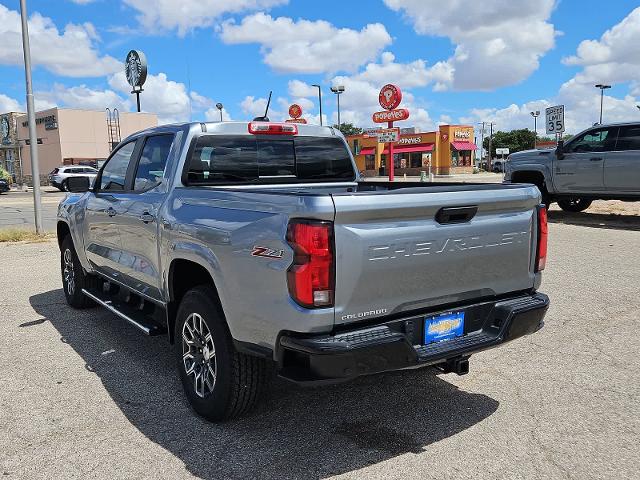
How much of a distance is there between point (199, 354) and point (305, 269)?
4.21 feet

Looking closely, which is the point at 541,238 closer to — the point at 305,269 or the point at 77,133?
the point at 305,269

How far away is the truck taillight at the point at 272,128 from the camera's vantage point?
4.61 metres

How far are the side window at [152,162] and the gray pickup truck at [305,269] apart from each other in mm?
18

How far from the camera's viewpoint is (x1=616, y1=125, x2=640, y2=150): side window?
1209 centimetres

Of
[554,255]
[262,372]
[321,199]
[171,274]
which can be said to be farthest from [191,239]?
[554,255]

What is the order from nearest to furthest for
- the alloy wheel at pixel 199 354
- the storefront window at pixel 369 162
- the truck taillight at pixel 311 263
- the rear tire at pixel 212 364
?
the truck taillight at pixel 311 263, the rear tire at pixel 212 364, the alloy wheel at pixel 199 354, the storefront window at pixel 369 162

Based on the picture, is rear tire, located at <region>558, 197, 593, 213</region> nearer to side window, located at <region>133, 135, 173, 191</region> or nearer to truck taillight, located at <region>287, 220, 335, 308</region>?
side window, located at <region>133, 135, 173, 191</region>

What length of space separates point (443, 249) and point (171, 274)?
1.86 metres

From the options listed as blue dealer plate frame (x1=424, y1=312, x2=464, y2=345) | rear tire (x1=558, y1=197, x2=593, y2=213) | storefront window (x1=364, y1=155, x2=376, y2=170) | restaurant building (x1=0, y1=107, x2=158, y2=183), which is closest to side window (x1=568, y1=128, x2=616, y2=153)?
rear tire (x1=558, y1=197, x2=593, y2=213)

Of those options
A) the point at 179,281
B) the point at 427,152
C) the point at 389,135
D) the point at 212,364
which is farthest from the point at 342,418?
the point at 427,152

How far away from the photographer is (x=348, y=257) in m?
2.81

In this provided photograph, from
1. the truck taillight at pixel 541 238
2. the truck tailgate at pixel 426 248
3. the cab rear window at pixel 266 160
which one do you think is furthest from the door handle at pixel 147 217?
the truck taillight at pixel 541 238

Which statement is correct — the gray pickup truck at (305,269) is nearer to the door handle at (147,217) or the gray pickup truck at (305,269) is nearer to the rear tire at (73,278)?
the door handle at (147,217)

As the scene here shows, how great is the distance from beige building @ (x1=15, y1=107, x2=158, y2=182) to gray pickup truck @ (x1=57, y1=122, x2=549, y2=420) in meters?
50.2
